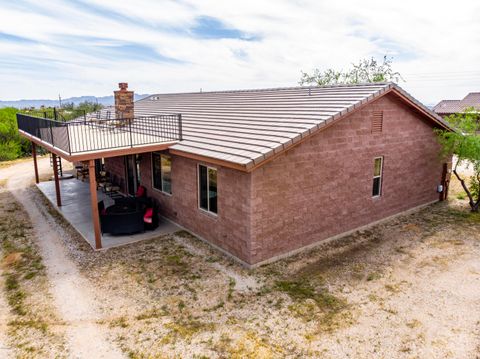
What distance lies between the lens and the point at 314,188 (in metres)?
10.0

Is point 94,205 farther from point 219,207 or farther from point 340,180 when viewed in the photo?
point 340,180

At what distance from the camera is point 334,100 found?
10.8m

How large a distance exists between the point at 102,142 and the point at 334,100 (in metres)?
7.57

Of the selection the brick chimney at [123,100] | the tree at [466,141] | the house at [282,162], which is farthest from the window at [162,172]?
the tree at [466,141]

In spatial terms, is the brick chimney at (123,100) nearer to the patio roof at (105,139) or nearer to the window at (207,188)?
the patio roof at (105,139)

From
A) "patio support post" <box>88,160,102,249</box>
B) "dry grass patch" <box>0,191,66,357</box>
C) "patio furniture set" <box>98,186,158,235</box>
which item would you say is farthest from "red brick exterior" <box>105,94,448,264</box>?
"dry grass patch" <box>0,191,66,357</box>

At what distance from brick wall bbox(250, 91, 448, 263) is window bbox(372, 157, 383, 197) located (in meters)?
0.18

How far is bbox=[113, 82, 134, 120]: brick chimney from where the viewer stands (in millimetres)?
14195

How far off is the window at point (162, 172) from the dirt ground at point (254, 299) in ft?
6.77

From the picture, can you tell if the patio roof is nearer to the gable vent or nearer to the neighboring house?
the gable vent

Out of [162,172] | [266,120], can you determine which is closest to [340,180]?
[266,120]

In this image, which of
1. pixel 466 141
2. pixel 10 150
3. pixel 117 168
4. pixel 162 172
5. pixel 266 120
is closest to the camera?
pixel 266 120

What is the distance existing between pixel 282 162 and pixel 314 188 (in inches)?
62.0

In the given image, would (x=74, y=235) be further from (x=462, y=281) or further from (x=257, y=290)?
(x=462, y=281)
